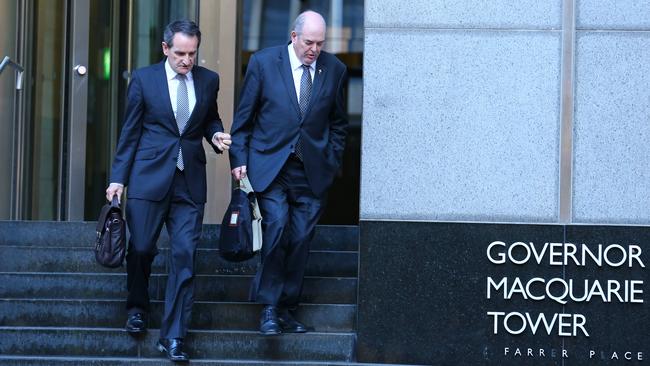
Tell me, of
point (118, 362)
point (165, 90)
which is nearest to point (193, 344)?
point (118, 362)

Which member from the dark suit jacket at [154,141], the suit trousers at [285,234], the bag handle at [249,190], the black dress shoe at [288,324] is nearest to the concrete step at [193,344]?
the black dress shoe at [288,324]

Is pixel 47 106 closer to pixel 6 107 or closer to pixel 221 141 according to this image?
pixel 6 107

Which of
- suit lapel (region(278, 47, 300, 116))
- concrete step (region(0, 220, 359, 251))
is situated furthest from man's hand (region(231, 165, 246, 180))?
concrete step (region(0, 220, 359, 251))

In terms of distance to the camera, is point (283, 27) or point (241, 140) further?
point (283, 27)

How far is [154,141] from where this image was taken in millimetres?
7367

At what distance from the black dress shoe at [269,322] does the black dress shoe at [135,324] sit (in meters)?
0.71

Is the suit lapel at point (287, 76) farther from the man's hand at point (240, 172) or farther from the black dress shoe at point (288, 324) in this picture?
the black dress shoe at point (288, 324)

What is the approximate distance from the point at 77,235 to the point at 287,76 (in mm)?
2289

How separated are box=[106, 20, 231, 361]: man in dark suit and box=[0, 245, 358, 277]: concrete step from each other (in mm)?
1005

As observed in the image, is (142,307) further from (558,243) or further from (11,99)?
(11,99)

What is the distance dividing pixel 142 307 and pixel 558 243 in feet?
8.14

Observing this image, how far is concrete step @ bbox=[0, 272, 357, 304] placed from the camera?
311 inches

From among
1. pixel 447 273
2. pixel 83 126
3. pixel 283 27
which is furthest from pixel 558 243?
pixel 283 27

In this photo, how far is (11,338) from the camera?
7516 mm
